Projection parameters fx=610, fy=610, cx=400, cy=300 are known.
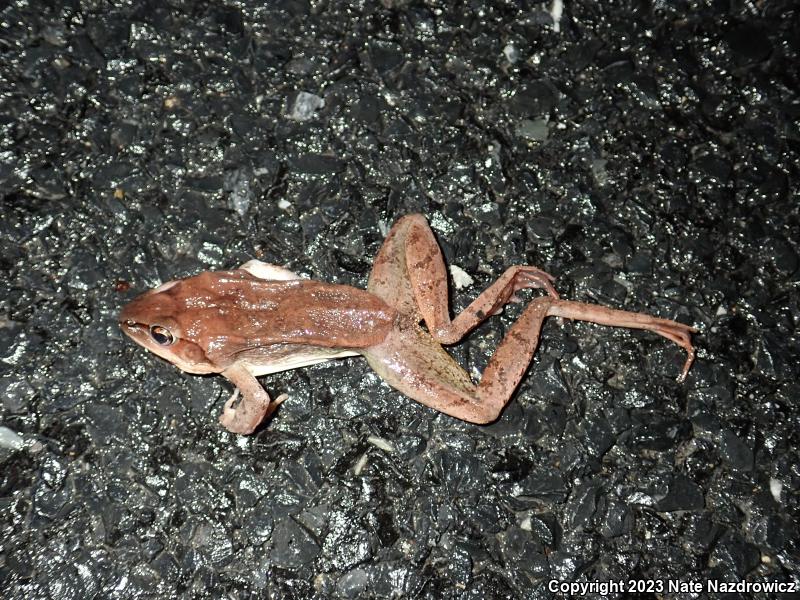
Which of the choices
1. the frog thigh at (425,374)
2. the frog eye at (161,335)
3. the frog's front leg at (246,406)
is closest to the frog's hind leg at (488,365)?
the frog thigh at (425,374)

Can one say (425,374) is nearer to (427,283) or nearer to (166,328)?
(427,283)

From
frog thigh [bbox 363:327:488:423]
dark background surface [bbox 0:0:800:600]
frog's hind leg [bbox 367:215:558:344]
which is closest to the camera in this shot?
dark background surface [bbox 0:0:800:600]

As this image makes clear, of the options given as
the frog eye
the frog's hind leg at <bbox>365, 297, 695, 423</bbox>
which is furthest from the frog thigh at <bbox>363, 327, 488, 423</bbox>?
the frog eye

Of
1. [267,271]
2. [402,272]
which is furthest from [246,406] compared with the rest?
[402,272]

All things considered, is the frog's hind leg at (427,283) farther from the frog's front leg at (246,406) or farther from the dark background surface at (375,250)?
the frog's front leg at (246,406)

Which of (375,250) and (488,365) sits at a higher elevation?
(375,250)

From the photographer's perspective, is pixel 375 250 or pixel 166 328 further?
pixel 375 250

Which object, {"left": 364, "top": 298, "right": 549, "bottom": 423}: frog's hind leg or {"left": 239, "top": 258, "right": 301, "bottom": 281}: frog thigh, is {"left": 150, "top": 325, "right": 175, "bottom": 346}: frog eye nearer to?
{"left": 239, "top": 258, "right": 301, "bottom": 281}: frog thigh

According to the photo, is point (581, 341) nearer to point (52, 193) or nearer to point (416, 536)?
point (416, 536)
